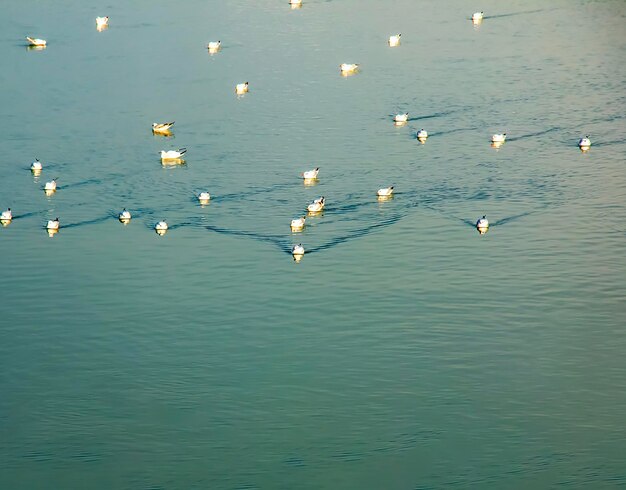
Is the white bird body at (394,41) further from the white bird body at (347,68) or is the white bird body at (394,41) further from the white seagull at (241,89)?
the white seagull at (241,89)

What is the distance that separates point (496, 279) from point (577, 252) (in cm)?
420

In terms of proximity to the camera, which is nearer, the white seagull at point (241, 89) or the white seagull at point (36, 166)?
the white seagull at point (36, 166)

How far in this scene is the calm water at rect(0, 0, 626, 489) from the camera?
3778cm

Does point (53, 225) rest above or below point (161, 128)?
below

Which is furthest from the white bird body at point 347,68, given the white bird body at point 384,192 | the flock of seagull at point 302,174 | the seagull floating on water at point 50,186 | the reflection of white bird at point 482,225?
the reflection of white bird at point 482,225

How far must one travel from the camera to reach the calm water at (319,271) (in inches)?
1487

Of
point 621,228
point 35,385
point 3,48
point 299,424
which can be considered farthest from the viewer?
point 3,48

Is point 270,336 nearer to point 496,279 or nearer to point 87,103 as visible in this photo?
point 496,279

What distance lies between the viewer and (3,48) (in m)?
82.6

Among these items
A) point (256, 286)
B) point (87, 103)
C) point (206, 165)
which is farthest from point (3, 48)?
point (256, 286)

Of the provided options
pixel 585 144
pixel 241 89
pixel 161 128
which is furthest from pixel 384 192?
pixel 241 89

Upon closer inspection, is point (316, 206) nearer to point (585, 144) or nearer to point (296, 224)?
point (296, 224)

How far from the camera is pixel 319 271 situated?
48.8 m

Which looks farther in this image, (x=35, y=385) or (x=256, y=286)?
(x=256, y=286)
